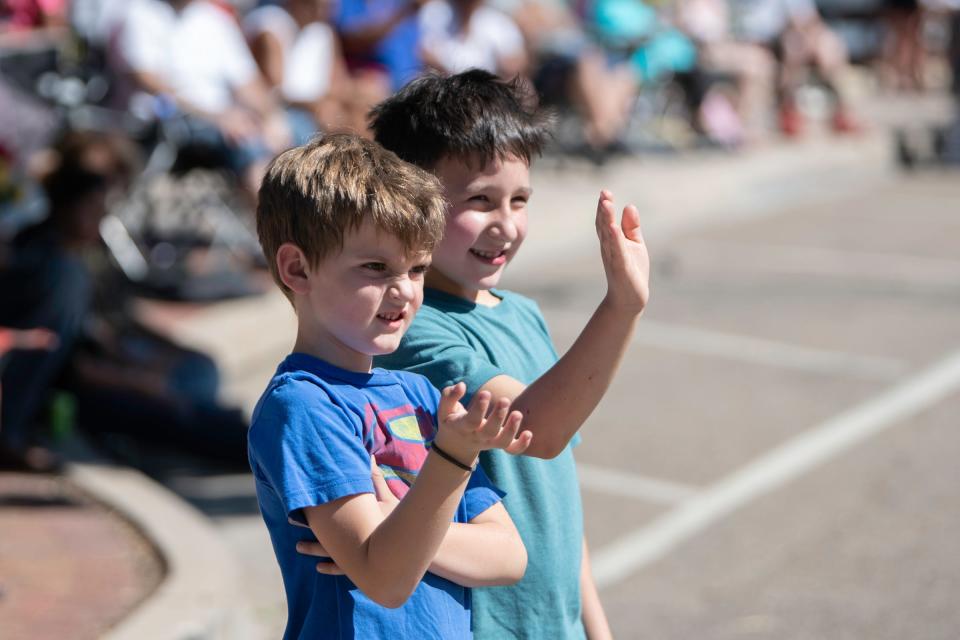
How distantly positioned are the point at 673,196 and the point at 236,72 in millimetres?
4733

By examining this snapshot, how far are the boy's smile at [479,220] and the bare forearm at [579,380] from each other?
26cm

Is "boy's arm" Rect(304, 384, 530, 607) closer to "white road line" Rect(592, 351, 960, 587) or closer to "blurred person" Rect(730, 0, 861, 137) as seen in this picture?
"white road line" Rect(592, 351, 960, 587)

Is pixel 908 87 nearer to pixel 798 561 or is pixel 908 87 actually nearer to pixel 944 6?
pixel 944 6

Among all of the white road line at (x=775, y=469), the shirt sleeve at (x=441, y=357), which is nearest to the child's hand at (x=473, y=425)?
the shirt sleeve at (x=441, y=357)

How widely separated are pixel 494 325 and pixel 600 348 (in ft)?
1.03

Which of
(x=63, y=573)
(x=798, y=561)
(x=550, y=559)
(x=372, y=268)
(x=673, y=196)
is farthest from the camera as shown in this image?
(x=673, y=196)

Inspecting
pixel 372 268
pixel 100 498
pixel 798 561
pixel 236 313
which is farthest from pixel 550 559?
pixel 236 313

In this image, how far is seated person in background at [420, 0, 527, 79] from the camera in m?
10.8

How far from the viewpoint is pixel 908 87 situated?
20250 mm

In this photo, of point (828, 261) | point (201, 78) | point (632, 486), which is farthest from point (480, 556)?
point (828, 261)

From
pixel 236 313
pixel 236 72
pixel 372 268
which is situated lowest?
pixel 236 313

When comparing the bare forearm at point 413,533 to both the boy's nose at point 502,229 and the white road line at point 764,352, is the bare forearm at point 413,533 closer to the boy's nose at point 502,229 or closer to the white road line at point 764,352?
the boy's nose at point 502,229

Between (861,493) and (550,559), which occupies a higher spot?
(550,559)

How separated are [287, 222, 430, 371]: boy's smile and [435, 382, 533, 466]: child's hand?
0.27 meters
